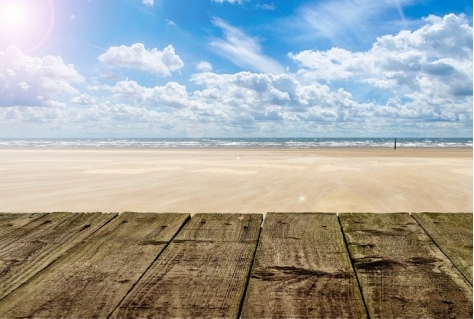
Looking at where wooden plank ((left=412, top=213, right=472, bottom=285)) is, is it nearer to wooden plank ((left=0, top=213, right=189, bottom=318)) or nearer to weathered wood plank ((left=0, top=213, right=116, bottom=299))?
wooden plank ((left=0, top=213, right=189, bottom=318))

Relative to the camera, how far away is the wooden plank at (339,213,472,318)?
4.79ft

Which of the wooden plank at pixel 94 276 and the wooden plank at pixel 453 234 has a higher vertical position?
the wooden plank at pixel 453 234

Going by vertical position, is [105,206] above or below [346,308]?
below

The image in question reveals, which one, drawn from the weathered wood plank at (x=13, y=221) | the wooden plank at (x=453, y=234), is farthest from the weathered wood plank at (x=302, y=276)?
the weathered wood plank at (x=13, y=221)

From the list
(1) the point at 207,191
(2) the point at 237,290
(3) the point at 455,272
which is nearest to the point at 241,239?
(2) the point at 237,290

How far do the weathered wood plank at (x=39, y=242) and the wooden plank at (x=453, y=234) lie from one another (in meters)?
1.74

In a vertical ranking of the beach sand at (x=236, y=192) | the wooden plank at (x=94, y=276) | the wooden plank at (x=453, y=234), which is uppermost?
the wooden plank at (x=453, y=234)

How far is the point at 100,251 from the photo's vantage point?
6.77 feet

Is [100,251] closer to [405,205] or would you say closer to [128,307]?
[128,307]

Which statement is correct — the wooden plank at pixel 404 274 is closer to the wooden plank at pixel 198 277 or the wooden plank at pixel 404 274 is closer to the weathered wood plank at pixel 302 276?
the weathered wood plank at pixel 302 276

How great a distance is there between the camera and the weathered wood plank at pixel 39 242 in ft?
5.92

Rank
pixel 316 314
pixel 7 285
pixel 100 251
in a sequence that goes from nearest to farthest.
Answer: pixel 316 314 < pixel 7 285 < pixel 100 251

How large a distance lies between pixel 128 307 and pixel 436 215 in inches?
A: 76.1

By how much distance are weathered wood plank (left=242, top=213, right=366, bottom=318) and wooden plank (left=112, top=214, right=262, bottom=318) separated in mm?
63
